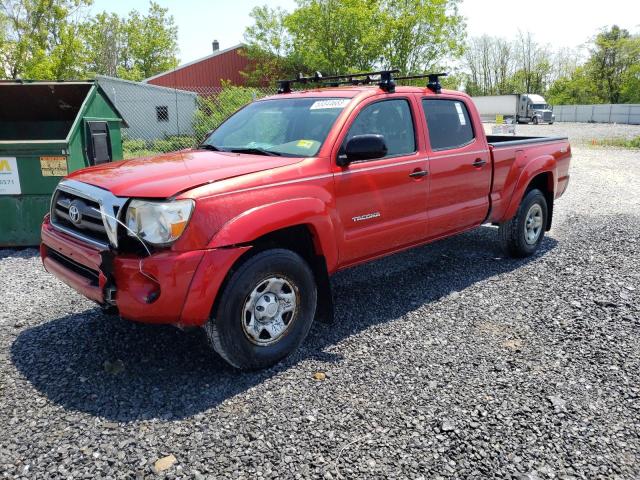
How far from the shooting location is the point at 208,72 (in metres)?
32.7

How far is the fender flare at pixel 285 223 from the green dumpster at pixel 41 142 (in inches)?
152

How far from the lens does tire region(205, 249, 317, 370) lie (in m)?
3.25

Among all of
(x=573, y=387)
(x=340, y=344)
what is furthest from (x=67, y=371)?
(x=573, y=387)

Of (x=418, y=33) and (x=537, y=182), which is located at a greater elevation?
(x=418, y=33)

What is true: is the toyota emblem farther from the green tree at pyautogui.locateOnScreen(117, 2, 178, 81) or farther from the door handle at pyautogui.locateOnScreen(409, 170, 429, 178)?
the green tree at pyautogui.locateOnScreen(117, 2, 178, 81)

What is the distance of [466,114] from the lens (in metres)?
5.27

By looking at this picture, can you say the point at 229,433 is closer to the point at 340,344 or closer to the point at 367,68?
the point at 340,344

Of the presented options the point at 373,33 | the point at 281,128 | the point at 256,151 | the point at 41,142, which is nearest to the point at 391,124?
the point at 281,128

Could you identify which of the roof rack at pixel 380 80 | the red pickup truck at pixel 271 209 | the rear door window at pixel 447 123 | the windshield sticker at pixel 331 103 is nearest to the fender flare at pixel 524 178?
the red pickup truck at pixel 271 209

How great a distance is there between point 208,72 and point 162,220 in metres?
31.9

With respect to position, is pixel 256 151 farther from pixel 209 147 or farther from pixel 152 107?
pixel 152 107

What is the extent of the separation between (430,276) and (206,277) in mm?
3012

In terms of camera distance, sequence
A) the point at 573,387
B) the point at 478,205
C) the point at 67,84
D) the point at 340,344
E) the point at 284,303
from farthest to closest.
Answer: the point at 67,84, the point at 478,205, the point at 340,344, the point at 284,303, the point at 573,387

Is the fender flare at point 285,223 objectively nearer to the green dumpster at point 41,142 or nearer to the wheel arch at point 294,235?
the wheel arch at point 294,235
